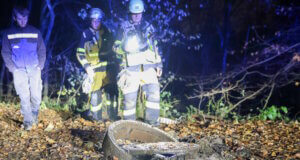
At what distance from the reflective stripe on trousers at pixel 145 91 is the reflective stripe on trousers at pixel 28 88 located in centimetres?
159

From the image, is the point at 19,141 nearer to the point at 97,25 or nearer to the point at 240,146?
the point at 97,25

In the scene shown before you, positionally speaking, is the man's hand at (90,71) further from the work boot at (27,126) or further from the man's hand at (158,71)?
the work boot at (27,126)

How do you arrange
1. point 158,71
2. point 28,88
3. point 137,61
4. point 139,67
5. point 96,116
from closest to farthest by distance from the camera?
point 28,88 → point 137,61 → point 139,67 → point 158,71 → point 96,116

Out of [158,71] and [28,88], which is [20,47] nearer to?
[28,88]

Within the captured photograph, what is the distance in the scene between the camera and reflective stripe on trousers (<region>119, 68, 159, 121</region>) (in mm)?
5066

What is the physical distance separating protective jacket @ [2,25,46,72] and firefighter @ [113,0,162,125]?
56.9 inches

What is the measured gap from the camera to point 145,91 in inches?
204

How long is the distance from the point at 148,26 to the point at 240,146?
2.71m

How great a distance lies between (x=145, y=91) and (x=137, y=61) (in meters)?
0.61

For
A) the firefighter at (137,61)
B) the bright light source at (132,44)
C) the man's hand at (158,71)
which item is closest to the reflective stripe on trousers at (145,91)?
the firefighter at (137,61)

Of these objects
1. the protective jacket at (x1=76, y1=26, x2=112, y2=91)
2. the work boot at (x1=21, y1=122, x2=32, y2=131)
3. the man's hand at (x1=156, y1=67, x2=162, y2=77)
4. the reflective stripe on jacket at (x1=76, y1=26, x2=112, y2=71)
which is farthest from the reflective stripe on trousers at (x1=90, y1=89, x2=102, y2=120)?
the man's hand at (x1=156, y1=67, x2=162, y2=77)

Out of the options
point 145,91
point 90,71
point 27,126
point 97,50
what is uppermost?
point 97,50

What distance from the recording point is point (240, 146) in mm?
4250

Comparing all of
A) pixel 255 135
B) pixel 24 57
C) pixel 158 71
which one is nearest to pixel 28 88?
pixel 24 57
